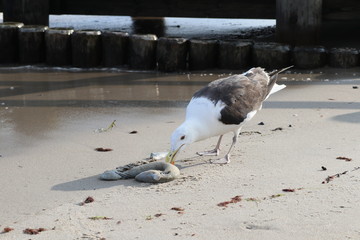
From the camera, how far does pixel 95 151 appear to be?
6629mm

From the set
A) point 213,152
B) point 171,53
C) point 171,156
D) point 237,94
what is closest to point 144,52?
point 171,53

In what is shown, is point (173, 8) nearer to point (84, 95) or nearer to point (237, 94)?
point (84, 95)

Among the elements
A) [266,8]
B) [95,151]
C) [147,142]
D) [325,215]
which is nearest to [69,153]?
[95,151]

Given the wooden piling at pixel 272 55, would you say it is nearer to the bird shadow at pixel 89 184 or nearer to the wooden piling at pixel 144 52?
the wooden piling at pixel 144 52

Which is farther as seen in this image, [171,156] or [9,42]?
[9,42]

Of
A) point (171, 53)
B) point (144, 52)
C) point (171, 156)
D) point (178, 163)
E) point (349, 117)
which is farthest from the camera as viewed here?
point (144, 52)

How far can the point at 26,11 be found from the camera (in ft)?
39.8

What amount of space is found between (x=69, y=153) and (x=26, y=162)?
0.44 meters

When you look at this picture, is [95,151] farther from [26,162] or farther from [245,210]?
[245,210]

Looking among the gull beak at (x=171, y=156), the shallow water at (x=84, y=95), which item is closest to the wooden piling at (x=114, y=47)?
the shallow water at (x=84, y=95)

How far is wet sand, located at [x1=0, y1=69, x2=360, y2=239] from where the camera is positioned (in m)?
4.83

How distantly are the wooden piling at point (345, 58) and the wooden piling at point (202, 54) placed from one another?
1731mm

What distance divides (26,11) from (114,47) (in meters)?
2.15

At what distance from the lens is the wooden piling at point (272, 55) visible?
1046 centimetres
